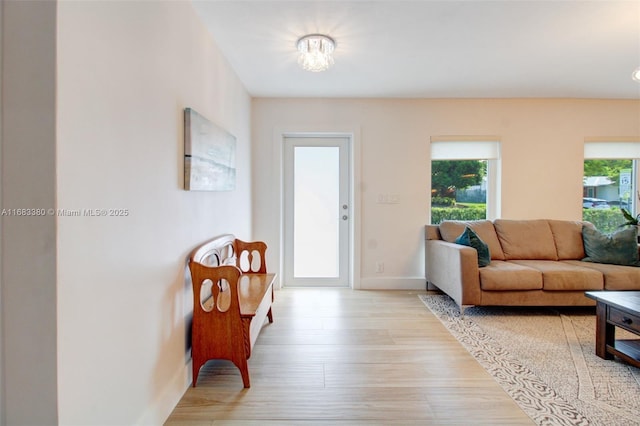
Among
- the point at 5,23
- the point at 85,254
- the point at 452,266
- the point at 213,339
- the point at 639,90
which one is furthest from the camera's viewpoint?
the point at 639,90

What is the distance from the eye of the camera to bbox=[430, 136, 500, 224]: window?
154 inches

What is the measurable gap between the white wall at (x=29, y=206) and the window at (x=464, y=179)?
3734mm

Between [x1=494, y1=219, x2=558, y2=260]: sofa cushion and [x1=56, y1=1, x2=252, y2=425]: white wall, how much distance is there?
130 inches

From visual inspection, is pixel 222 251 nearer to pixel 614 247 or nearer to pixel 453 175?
pixel 453 175

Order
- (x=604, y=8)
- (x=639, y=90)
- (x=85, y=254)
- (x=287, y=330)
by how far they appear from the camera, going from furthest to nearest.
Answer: (x=639, y=90), (x=287, y=330), (x=604, y=8), (x=85, y=254)

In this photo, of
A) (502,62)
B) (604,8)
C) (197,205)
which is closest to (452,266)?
(502,62)

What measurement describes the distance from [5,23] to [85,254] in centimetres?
73

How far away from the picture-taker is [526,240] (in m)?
3.53

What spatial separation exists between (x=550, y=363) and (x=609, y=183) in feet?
10.3

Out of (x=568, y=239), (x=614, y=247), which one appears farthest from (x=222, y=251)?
(x=614, y=247)

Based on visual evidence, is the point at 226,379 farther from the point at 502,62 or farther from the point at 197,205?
the point at 502,62

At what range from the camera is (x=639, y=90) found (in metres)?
3.52

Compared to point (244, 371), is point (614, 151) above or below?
above

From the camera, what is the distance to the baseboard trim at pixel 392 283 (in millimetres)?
3867
